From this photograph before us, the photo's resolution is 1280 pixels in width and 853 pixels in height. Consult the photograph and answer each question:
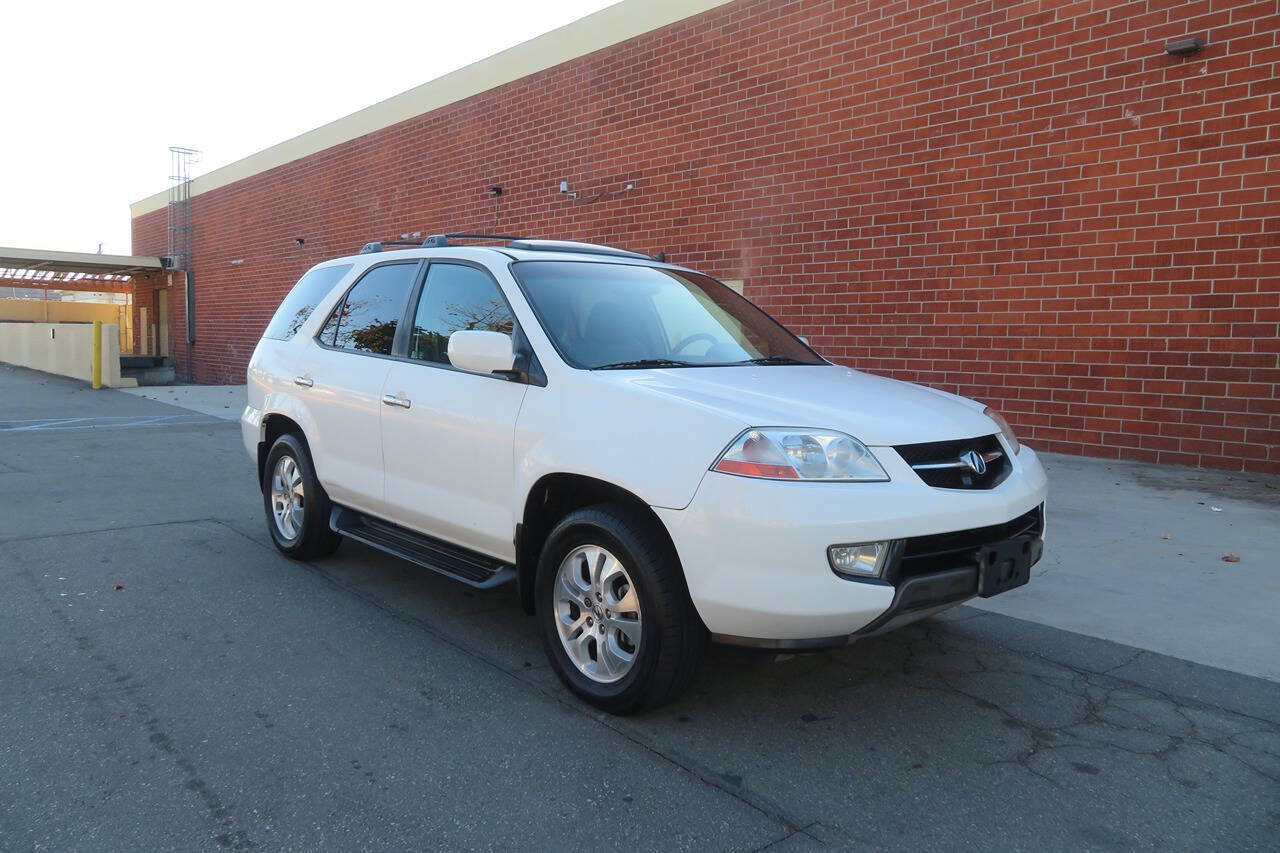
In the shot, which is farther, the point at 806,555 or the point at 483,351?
the point at 483,351

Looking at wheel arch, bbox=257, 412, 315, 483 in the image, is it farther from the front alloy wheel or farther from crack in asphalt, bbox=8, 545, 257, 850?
the front alloy wheel

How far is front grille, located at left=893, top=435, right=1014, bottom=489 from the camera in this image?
3305mm

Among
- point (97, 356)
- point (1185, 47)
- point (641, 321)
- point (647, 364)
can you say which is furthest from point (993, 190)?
point (97, 356)

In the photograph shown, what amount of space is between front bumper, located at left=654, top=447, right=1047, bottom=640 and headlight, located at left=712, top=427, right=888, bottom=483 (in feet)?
0.12

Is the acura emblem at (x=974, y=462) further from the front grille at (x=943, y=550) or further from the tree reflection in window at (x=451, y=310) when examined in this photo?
the tree reflection in window at (x=451, y=310)

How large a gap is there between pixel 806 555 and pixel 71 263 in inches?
1296

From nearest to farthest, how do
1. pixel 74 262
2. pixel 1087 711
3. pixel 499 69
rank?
pixel 1087 711 < pixel 499 69 < pixel 74 262

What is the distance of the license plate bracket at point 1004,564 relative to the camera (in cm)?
331

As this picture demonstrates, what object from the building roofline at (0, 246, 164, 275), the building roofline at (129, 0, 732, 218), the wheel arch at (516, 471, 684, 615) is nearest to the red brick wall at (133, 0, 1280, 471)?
the building roofline at (129, 0, 732, 218)

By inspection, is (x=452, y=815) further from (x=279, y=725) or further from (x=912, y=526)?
(x=912, y=526)

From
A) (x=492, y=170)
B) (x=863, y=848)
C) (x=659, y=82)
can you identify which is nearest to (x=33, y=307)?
(x=492, y=170)

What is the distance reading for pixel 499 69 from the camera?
17031 millimetres

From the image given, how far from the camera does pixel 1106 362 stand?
931cm

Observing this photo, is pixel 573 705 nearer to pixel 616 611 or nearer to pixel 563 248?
pixel 616 611
